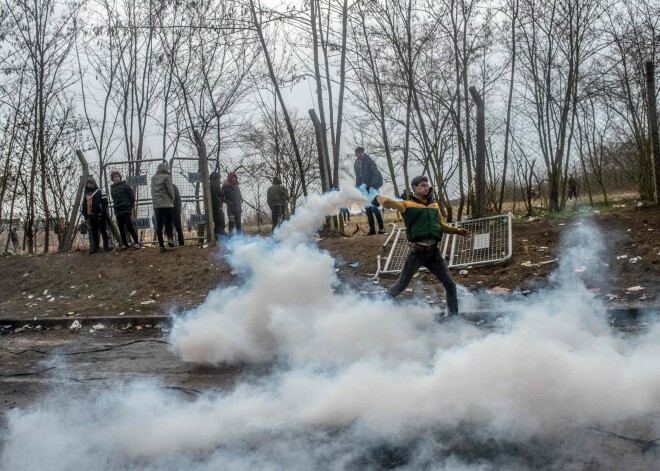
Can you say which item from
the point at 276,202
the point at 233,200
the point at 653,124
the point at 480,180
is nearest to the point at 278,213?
the point at 276,202

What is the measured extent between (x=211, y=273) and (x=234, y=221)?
11.0ft

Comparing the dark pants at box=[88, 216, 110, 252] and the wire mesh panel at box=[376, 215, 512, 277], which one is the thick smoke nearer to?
the wire mesh panel at box=[376, 215, 512, 277]

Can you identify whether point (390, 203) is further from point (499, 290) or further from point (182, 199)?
point (182, 199)

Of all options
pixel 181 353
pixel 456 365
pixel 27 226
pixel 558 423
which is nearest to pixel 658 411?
pixel 558 423

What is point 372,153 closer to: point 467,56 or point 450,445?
point 467,56

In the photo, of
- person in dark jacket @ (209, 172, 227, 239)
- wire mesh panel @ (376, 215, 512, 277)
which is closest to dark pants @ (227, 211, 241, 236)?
person in dark jacket @ (209, 172, 227, 239)

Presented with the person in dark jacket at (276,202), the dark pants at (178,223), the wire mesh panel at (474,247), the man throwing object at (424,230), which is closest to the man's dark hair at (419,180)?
the man throwing object at (424,230)

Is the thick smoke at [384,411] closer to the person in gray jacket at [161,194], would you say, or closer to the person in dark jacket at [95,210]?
the person in gray jacket at [161,194]

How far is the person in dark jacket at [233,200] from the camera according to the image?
14.6 m

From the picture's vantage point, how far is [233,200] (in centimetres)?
1475

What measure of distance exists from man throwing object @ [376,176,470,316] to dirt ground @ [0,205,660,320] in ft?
6.77

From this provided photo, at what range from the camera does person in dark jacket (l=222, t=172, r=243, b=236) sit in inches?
574

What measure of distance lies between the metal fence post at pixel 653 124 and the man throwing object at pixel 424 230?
5.25 m

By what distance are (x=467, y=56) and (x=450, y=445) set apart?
11.4 metres
